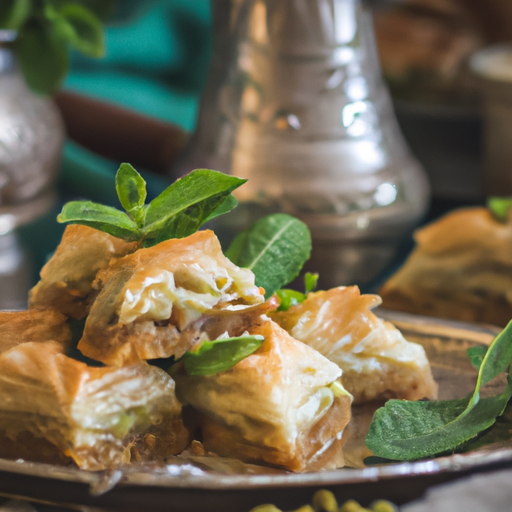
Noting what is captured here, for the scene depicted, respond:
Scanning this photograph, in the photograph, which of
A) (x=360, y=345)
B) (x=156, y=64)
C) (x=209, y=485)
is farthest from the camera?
(x=156, y=64)

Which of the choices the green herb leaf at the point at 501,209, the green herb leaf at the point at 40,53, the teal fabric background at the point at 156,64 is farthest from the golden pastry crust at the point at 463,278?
the teal fabric background at the point at 156,64

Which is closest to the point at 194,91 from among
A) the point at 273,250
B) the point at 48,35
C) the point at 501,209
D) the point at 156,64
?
the point at 156,64

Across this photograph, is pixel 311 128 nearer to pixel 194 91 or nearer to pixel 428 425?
pixel 428 425

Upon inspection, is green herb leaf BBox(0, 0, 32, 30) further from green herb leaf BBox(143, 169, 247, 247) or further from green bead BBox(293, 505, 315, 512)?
green bead BBox(293, 505, 315, 512)

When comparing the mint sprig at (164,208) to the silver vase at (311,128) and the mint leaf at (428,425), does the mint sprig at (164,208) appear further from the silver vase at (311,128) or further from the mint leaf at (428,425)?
the silver vase at (311,128)

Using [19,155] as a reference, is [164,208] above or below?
above

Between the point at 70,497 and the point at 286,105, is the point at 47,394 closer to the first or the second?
the point at 70,497
